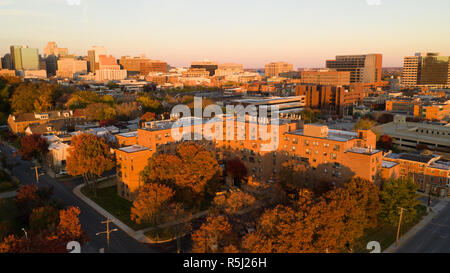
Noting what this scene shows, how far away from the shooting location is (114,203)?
41656 mm

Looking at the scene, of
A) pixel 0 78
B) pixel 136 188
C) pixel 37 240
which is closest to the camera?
pixel 37 240

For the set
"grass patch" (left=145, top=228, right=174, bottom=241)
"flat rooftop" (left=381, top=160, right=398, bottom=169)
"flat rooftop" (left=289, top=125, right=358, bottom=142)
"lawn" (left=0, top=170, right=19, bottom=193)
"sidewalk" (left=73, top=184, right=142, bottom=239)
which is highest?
"flat rooftop" (left=289, top=125, right=358, bottom=142)

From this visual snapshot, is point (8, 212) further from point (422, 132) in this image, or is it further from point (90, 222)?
point (422, 132)

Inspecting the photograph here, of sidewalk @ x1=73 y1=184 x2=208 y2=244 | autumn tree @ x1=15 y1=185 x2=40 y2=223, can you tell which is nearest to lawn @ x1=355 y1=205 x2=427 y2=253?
sidewalk @ x1=73 y1=184 x2=208 y2=244

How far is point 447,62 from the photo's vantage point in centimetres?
17450

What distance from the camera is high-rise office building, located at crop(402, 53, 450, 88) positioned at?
175 m

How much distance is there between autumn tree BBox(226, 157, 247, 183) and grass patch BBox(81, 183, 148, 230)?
47.3 feet

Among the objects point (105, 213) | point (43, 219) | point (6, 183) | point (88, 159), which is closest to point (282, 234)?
point (43, 219)

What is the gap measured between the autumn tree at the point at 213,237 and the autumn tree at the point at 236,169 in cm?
2012

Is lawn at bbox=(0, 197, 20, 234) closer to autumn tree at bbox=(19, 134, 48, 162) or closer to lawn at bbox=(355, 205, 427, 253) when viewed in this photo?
autumn tree at bbox=(19, 134, 48, 162)

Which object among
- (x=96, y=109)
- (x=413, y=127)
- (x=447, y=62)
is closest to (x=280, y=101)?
(x=413, y=127)

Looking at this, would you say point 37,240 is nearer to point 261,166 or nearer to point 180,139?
point 180,139

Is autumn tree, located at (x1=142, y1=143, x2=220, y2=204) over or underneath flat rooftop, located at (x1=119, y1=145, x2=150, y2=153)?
underneath
